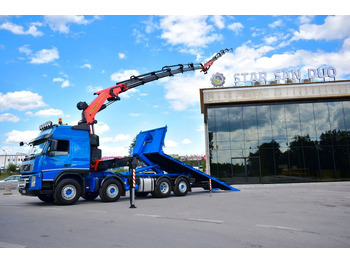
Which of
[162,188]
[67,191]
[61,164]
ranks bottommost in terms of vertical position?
[162,188]

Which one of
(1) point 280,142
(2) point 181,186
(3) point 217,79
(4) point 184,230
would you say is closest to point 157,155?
(2) point 181,186

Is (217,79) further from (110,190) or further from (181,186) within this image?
(110,190)

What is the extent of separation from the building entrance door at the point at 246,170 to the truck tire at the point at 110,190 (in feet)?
44.2

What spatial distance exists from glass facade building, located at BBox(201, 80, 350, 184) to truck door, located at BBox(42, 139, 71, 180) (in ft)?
48.8

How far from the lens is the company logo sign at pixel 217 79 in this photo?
25.2 m

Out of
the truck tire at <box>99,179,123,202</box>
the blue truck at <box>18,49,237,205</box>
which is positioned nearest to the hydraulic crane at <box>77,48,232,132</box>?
the blue truck at <box>18,49,237,205</box>

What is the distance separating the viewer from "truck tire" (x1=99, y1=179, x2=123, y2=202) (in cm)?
1218

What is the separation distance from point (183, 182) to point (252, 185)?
33.1 ft

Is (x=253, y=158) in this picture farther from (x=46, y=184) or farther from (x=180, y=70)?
(x=46, y=184)

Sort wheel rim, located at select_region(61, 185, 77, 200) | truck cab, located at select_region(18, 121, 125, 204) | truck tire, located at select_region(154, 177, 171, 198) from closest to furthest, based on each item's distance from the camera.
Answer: truck cab, located at select_region(18, 121, 125, 204)
wheel rim, located at select_region(61, 185, 77, 200)
truck tire, located at select_region(154, 177, 171, 198)

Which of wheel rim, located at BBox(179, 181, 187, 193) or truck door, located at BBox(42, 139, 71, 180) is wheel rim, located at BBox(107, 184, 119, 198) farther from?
wheel rim, located at BBox(179, 181, 187, 193)

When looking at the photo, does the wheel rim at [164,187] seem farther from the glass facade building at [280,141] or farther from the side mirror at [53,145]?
the glass facade building at [280,141]

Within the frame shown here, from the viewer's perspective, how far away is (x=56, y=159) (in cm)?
1109

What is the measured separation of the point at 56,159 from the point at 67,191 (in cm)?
136
